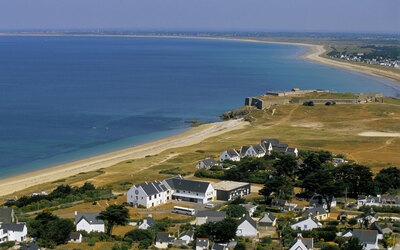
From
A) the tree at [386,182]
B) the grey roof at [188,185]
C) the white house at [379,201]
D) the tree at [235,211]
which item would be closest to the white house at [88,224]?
the tree at [235,211]

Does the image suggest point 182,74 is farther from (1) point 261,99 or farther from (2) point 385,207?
(2) point 385,207

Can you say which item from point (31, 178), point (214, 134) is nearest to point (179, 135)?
point (214, 134)

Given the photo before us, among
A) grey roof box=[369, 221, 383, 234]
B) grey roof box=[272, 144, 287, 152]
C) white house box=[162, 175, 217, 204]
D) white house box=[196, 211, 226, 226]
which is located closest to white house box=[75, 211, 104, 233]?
white house box=[196, 211, 226, 226]

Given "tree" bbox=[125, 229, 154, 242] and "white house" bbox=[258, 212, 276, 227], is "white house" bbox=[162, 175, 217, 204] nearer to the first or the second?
"white house" bbox=[258, 212, 276, 227]

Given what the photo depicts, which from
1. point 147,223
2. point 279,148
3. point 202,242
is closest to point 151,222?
point 147,223

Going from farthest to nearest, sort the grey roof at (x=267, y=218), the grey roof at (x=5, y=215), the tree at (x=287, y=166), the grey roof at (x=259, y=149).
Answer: the grey roof at (x=259, y=149) < the tree at (x=287, y=166) < the grey roof at (x=267, y=218) < the grey roof at (x=5, y=215)

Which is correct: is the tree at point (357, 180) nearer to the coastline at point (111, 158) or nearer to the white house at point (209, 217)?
the white house at point (209, 217)
